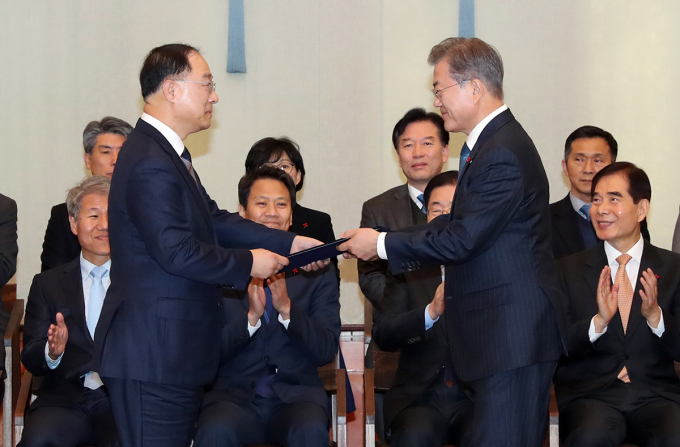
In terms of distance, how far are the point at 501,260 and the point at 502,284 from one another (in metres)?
0.08

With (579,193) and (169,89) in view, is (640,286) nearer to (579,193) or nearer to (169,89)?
(579,193)

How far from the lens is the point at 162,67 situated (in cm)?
283

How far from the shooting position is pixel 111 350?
2.65 metres

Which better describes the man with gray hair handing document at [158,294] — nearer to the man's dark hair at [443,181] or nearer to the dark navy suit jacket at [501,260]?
the dark navy suit jacket at [501,260]

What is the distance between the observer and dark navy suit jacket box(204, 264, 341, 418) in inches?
139

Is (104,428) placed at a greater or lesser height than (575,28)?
lesser

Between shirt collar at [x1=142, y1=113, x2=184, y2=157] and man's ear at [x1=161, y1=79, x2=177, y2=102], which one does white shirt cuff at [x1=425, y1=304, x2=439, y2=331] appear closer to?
shirt collar at [x1=142, y1=113, x2=184, y2=157]

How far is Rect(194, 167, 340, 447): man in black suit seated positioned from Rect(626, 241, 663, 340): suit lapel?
4.18ft

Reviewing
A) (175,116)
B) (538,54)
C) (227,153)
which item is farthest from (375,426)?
(538,54)

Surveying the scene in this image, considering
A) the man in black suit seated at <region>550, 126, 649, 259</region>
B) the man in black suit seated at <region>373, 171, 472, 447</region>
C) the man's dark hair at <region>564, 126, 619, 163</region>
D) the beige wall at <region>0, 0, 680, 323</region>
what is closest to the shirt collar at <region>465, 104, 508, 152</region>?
the man in black suit seated at <region>373, 171, 472, 447</region>

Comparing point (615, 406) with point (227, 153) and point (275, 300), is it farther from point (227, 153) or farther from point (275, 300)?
point (227, 153)

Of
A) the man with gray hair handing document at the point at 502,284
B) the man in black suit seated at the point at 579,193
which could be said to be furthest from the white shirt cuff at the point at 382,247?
the man in black suit seated at the point at 579,193

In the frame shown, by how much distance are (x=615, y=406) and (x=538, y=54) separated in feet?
8.23

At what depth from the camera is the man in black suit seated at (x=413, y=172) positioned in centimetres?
429
